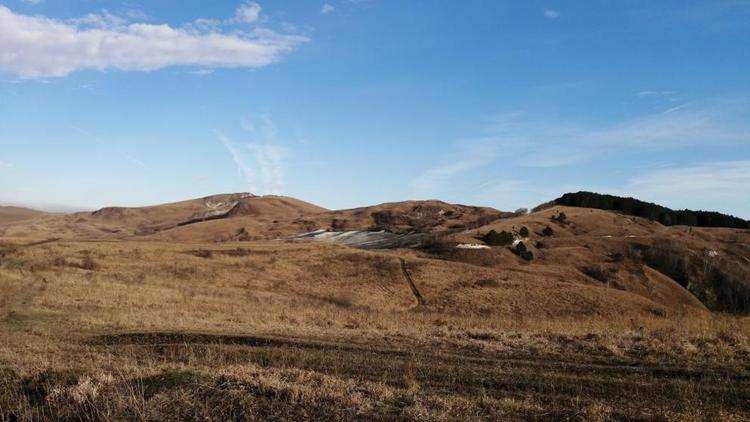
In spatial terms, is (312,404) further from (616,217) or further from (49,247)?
(616,217)

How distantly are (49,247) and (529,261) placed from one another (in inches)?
2278

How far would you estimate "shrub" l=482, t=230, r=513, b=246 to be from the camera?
85.0 m

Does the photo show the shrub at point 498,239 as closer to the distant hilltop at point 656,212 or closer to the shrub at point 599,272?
the shrub at point 599,272

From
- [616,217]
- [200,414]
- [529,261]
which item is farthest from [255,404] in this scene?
[616,217]

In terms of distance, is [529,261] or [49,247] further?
[529,261]

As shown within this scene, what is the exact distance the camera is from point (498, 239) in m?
85.7

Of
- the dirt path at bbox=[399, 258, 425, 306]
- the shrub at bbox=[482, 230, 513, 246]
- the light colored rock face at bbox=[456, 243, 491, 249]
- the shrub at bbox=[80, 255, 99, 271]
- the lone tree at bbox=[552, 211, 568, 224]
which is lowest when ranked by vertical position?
the dirt path at bbox=[399, 258, 425, 306]

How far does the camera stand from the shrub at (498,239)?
85000 mm

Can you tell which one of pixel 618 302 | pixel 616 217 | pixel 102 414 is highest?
pixel 616 217

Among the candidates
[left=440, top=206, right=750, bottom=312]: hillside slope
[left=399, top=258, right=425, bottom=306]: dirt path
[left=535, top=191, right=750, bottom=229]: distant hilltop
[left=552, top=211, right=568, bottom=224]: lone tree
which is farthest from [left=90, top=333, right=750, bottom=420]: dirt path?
[left=535, top=191, right=750, bottom=229]: distant hilltop

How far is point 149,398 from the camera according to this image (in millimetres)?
8477

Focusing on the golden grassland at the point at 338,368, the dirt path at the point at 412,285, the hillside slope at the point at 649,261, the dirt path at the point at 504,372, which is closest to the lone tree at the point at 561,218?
the hillside slope at the point at 649,261

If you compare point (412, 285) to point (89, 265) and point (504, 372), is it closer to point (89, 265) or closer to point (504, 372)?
point (89, 265)

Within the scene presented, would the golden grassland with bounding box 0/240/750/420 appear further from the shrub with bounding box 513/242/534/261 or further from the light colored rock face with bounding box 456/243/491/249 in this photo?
the shrub with bounding box 513/242/534/261
